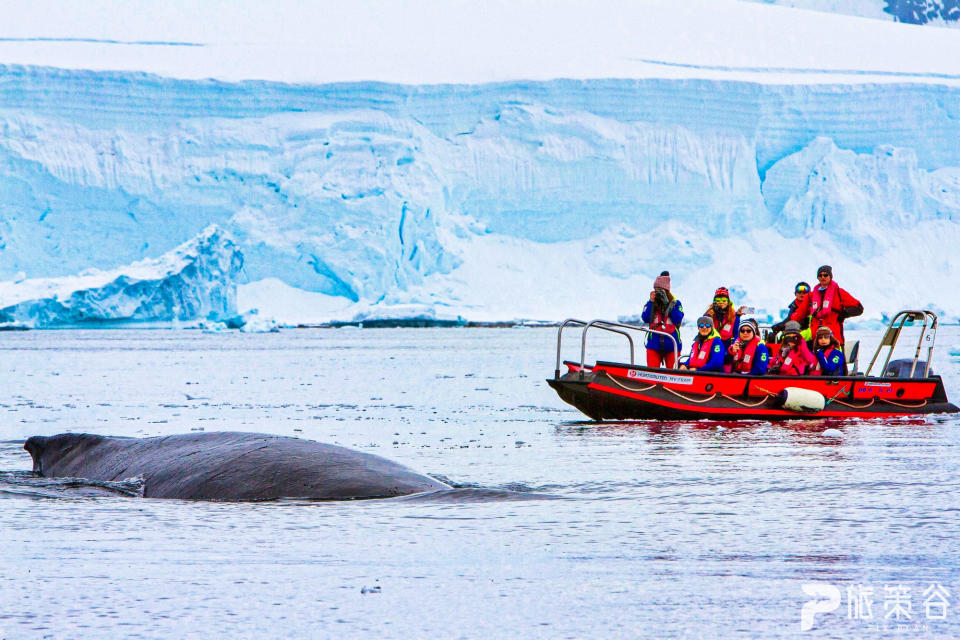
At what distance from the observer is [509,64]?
47.2m

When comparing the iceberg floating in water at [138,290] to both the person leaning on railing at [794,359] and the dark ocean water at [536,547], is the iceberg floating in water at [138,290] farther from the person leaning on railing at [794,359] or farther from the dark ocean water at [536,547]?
the dark ocean water at [536,547]

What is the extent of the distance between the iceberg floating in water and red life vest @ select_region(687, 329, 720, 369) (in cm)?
2692

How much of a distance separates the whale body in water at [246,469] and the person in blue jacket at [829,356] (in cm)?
717

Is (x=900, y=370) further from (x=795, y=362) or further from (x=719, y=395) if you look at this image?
(x=719, y=395)

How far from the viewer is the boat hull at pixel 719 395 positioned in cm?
1234

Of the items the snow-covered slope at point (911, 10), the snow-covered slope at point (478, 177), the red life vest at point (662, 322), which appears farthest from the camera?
the snow-covered slope at point (911, 10)

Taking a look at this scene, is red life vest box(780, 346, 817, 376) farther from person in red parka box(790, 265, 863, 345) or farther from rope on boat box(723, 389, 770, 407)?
rope on boat box(723, 389, 770, 407)

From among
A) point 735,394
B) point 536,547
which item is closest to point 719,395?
point 735,394

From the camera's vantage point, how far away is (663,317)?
12.9 metres

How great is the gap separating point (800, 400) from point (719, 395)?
788mm

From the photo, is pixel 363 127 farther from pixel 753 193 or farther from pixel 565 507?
pixel 565 507

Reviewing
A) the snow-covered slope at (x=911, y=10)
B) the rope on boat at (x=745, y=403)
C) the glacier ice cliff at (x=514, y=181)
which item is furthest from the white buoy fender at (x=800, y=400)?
the snow-covered slope at (x=911, y=10)

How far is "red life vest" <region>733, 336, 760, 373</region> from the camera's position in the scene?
41.1ft

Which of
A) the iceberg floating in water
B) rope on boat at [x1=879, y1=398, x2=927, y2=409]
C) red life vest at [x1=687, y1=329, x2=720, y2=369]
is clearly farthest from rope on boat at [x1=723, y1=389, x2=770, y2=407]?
the iceberg floating in water
